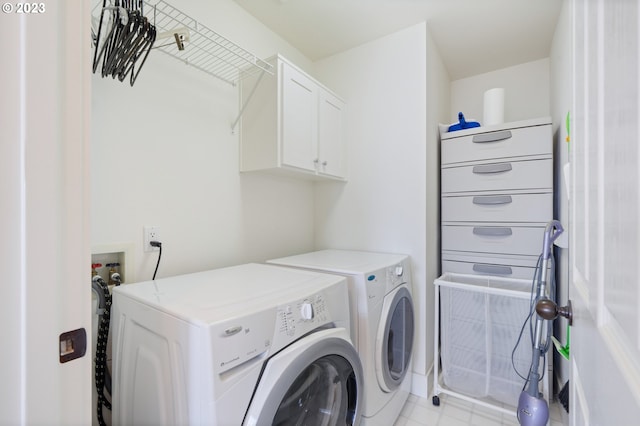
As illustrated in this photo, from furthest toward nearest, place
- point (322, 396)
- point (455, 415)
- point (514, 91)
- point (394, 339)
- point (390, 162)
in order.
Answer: point (514, 91), point (390, 162), point (455, 415), point (394, 339), point (322, 396)

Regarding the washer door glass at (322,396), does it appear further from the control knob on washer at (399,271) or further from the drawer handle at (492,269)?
the drawer handle at (492,269)

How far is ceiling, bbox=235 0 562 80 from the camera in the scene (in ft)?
6.14

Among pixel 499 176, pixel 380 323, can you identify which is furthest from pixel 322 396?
pixel 499 176

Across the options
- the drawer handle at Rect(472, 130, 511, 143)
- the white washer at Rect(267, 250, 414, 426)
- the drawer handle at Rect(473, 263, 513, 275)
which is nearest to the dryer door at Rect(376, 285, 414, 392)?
the white washer at Rect(267, 250, 414, 426)

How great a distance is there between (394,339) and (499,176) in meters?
1.32

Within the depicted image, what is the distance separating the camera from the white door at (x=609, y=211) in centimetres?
32

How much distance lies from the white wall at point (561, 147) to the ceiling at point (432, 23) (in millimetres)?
188

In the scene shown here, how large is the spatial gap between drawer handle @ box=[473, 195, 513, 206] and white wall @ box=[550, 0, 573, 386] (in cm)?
29

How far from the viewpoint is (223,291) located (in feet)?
3.57

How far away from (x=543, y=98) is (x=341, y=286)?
2637 mm

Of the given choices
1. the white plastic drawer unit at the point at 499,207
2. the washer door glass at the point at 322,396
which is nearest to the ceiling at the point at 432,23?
the white plastic drawer unit at the point at 499,207

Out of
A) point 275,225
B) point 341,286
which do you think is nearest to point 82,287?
point 341,286

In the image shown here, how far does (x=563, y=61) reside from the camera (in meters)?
1.81

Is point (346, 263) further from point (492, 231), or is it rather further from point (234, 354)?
point (492, 231)
